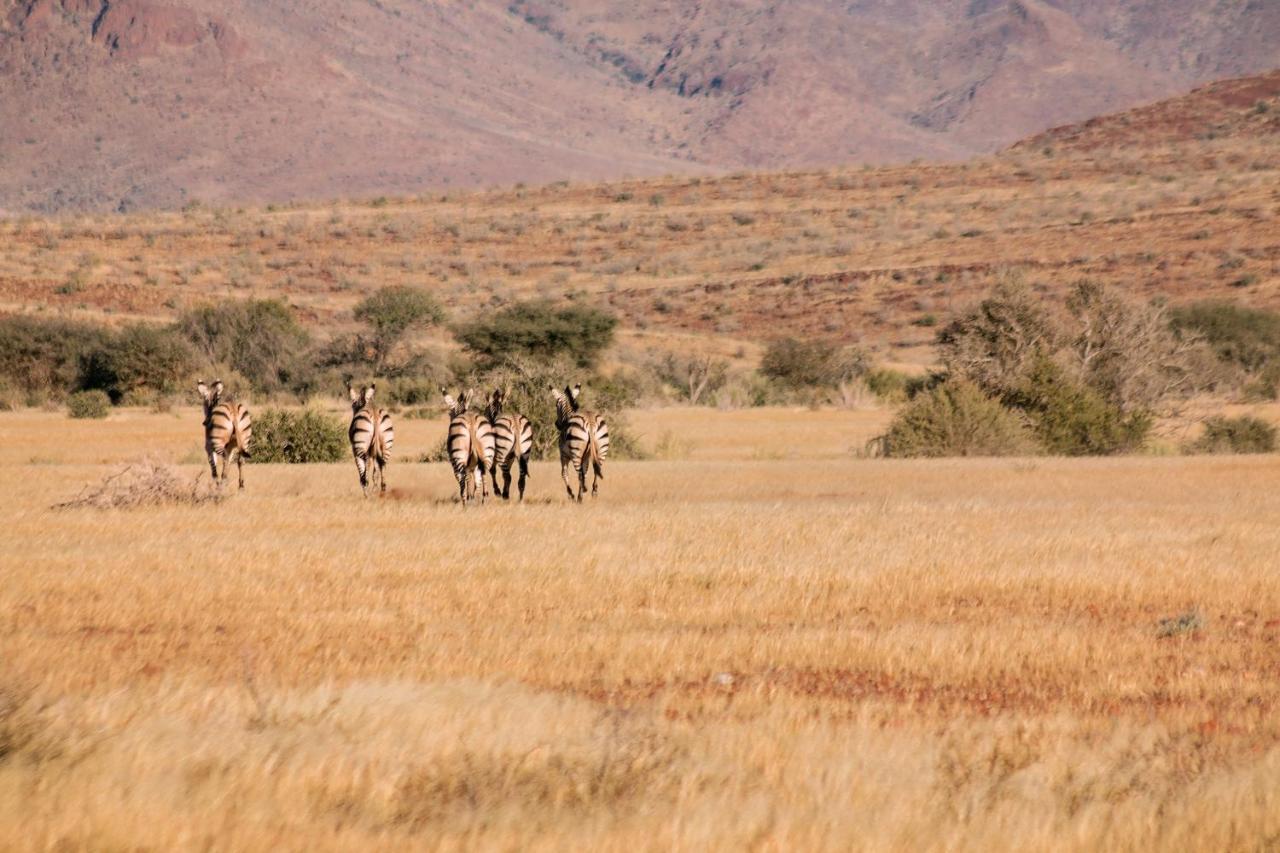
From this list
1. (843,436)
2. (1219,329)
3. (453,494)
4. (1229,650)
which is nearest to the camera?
(1229,650)

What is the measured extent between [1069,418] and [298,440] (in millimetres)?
16564

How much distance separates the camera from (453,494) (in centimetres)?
2209

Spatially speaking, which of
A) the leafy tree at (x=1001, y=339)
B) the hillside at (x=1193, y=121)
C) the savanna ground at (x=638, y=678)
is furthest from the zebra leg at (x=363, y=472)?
the hillside at (x=1193, y=121)

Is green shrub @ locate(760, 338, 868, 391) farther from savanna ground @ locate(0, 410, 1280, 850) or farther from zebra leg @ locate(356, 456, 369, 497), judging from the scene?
savanna ground @ locate(0, 410, 1280, 850)

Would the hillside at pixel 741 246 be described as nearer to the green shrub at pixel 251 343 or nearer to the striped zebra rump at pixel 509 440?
the green shrub at pixel 251 343

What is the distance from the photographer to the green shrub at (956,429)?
30.6 m

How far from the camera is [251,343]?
169 feet

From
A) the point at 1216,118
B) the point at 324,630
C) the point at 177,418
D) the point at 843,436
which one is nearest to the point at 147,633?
the point at 324,630

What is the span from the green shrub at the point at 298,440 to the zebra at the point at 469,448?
11.2 m

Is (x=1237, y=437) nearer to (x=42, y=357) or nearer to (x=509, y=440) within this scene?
(x=509, y=440)

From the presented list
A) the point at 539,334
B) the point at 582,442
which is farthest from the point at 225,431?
the point at 539,334

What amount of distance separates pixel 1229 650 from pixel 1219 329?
4606 centimetres

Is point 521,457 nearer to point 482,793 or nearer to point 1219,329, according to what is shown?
point 482,793

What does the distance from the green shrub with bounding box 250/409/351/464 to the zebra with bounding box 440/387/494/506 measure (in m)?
11.2
